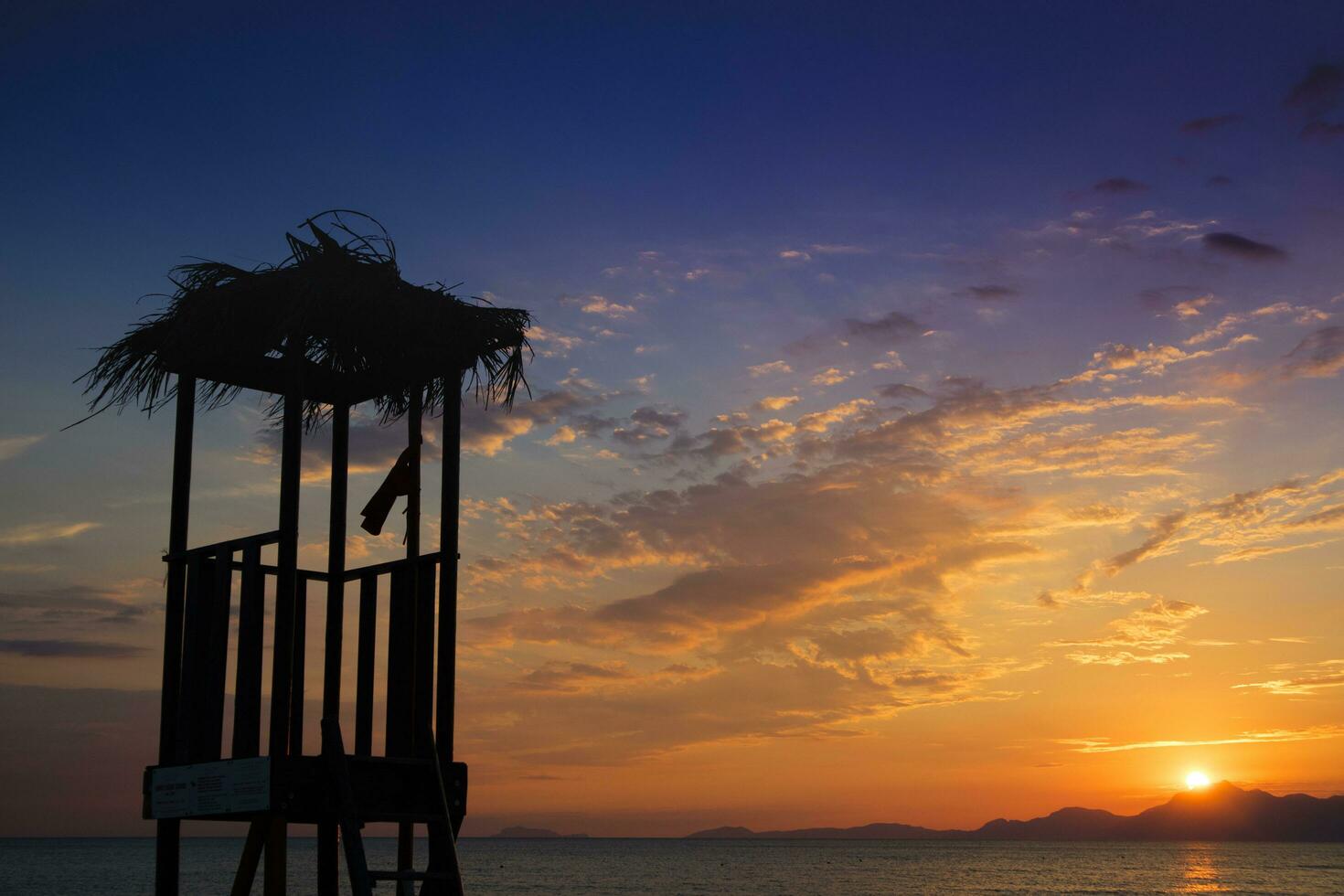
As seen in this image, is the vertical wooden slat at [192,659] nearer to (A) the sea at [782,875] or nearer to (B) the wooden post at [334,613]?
(B) the wooden post at [334,613]

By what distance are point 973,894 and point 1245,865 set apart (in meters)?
75.7

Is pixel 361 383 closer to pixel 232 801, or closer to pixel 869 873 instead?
pixel 232 801

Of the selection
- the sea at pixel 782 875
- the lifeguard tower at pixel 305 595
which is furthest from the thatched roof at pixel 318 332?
the sea at pixel 782 875

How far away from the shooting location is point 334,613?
1180 cm

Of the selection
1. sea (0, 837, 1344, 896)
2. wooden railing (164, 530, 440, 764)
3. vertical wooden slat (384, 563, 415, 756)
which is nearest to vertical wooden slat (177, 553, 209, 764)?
wooden railing (164, 530, 440, 764)

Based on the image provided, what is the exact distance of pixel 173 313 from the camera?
11453 millimetres

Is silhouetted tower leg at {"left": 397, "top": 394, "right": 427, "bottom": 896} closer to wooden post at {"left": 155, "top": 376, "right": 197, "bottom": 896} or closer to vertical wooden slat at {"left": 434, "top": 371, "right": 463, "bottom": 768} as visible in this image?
vertical wooden slat at {"left": 434, "top": 371, "right": 463, "bottom": 768}

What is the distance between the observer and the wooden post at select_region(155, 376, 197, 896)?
11.0 meters

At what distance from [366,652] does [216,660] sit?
1712 millimetres

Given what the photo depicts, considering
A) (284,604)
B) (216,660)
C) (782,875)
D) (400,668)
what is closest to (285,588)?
(284,604)

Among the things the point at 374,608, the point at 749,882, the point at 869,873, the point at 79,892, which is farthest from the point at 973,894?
the point at 374,608

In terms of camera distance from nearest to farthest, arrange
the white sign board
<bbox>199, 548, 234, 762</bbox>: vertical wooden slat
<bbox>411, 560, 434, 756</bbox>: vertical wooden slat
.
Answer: the white sign board → <bbox>199, 548, 234, 762</bbox>: vertical wooden slat → <bbox>411, 560, 434, 756</bbox>: vertical wooden slat

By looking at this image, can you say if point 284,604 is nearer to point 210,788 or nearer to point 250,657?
point 250,657

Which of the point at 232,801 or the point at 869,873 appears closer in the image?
the point at 232,801
